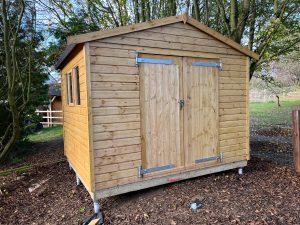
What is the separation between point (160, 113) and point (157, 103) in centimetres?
19

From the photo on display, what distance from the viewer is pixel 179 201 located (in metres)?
3.85

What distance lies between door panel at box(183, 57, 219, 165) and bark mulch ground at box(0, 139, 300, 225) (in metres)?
0.62

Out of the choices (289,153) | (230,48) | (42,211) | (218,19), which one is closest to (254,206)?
(230,48)

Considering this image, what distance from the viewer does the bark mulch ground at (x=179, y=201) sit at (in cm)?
337

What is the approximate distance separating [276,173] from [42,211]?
4.71 meters

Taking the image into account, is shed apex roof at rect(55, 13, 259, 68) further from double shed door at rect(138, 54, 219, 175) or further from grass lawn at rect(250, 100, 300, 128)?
grass lawn at rect(250, 100, 300, 128)

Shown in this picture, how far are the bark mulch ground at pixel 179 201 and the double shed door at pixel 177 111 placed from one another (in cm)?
54

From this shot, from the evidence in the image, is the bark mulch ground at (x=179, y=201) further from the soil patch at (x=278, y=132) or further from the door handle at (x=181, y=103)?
the soil patch at (x=278, y=132)

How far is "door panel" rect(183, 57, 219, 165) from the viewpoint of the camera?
443 centimetres

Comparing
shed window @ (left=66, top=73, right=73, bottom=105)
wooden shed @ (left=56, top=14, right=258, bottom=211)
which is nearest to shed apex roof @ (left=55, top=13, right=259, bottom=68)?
wooden shed @ (left=56, top=14, right=258, bottom=211)

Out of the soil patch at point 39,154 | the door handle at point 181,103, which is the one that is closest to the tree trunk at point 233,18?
the door handle at point 181,103

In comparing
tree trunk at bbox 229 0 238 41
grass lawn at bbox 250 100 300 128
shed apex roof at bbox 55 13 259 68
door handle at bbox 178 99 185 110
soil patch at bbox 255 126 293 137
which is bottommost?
soil patch at bbox 255 126 293 137

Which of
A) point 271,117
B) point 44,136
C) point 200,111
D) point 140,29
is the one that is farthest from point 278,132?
point 44,136

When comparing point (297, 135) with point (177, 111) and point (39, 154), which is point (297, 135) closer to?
point (177, 111)
